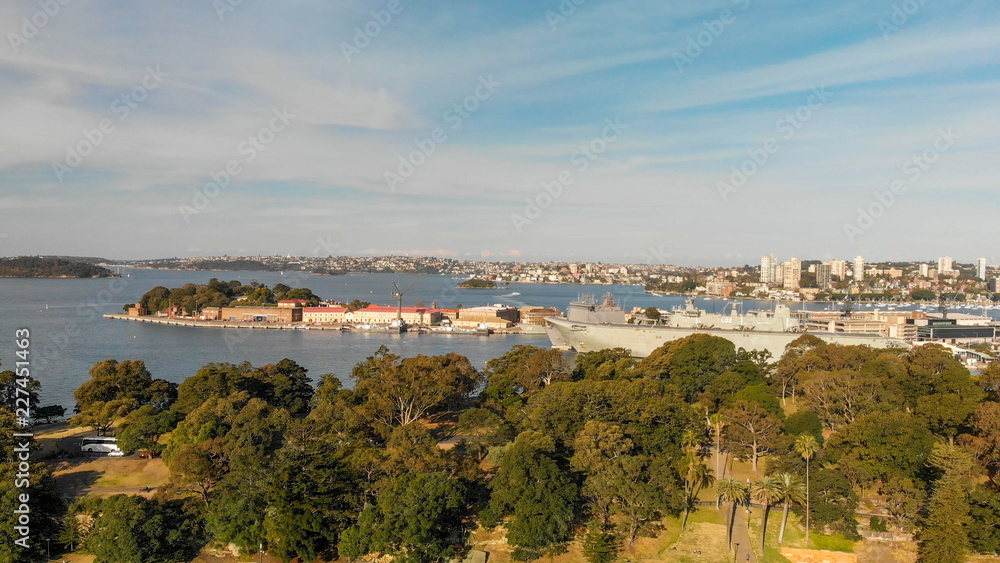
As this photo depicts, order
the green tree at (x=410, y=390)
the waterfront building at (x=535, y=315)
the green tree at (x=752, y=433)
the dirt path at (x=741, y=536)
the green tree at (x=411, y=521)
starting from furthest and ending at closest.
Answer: the waterfront building at (x=535, y=315) → the green tree at (x=410, y=390) → the green tree at (x=752, y=433) → the dirt path at (x=741, y=536) → the green tree at (x=411, y=521)

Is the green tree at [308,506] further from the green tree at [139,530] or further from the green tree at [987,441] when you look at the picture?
the green tree at [987,441]

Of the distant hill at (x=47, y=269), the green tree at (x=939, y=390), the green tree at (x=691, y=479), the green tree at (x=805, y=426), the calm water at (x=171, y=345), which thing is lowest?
the calm water at (x=171, y=345)

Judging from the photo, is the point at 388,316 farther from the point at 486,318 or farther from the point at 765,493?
the point at 765,493

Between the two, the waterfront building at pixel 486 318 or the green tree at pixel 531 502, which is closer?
the green tree at pixel 531 502

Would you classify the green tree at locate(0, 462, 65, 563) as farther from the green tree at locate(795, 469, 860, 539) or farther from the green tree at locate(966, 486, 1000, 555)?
the green tree at locate(966, 486, 1000, 555)

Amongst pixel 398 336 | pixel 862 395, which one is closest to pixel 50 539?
pixel 862 395

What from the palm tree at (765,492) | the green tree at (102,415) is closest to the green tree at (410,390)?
the green tree at (102,415)

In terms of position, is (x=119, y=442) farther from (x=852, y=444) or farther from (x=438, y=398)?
(x=852, y=444)

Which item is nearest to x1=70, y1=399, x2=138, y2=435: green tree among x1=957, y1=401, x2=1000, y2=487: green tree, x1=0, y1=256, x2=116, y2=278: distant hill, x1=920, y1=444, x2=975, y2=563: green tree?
x1=920, y1=444, x2=975, y2=563: green tree
